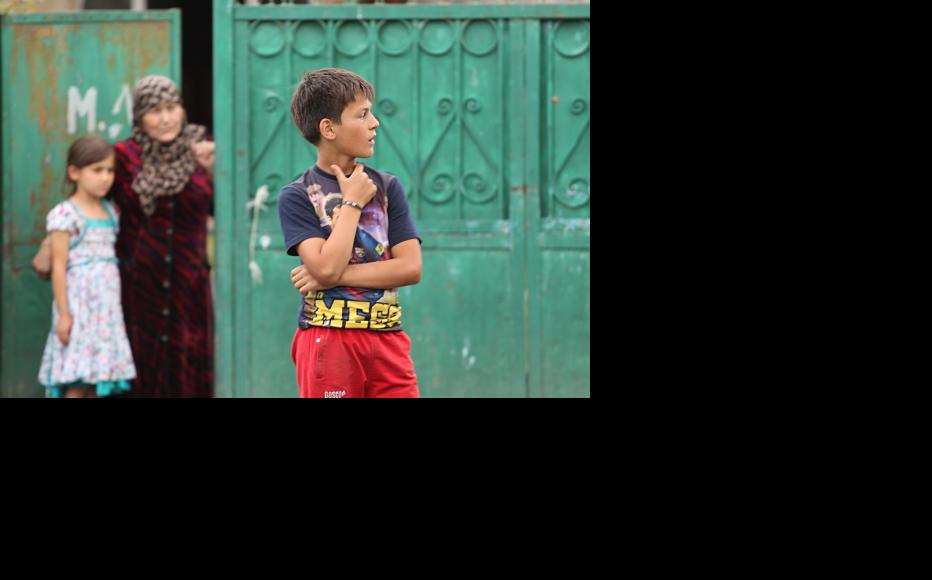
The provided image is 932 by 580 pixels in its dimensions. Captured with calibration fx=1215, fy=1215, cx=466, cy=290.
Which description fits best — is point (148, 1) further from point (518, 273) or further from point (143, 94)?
point (518, 273)

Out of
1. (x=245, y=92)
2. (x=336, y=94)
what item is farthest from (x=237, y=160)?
(x=336, y=94)

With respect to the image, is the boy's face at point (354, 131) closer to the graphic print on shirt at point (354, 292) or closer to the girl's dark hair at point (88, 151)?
the graphic print on shirt at point (354, 292)

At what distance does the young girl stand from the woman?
0.33 feet

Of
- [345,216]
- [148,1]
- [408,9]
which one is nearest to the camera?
[345,216]

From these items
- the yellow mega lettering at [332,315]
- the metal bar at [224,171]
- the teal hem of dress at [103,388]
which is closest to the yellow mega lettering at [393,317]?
the yellow mega lettering at [332,315]

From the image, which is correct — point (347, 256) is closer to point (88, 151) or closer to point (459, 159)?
point (459, 159)

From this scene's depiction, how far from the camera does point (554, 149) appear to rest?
6152 millimetres

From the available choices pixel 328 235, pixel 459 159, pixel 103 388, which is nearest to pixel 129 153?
pixel 103 388

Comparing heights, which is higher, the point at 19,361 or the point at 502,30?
the point at 502,30

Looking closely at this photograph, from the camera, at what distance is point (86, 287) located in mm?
6102

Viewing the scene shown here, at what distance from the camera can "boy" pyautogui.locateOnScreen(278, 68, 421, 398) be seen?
12.6ft

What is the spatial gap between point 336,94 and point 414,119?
2.26m

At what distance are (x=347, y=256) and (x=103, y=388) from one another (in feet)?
9.27

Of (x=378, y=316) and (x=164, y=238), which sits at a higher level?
(x=164, y=238)
